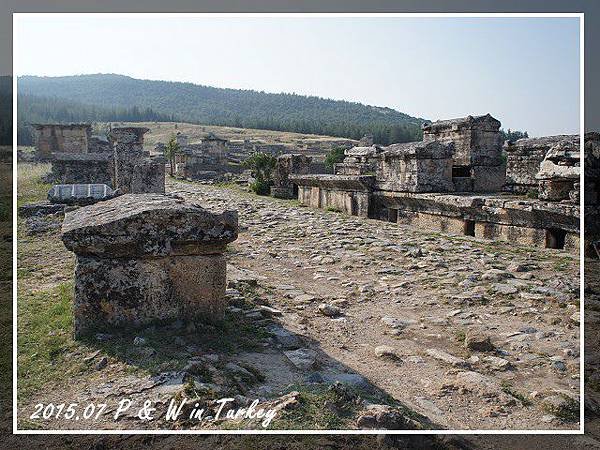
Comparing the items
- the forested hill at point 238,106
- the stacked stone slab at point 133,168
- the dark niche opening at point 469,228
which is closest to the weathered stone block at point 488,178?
the dark niche opening at point 469,228

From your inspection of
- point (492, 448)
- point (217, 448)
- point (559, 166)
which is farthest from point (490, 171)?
point (217, 448)

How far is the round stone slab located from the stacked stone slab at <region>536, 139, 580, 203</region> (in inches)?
256

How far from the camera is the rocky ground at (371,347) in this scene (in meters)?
3.84

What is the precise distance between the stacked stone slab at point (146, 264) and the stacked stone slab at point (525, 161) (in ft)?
27.9

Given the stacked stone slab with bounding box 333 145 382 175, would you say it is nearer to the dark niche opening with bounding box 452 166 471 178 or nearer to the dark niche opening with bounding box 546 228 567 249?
the dark niche opening with bounding box 452 166 471 178

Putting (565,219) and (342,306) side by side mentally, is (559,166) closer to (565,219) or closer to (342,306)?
(565,219)

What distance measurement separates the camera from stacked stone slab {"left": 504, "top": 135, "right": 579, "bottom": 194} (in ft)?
38.1

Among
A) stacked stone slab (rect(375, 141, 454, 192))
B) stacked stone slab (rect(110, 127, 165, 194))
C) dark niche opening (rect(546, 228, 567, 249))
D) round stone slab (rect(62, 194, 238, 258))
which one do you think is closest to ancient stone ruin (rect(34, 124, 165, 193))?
stacked stone slab (rect(110, 127, 165, 194))

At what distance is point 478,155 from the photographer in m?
13.3

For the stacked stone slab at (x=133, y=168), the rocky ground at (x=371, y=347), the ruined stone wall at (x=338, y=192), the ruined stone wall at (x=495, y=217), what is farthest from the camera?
the stacked stone slab at (x=133, y=168)

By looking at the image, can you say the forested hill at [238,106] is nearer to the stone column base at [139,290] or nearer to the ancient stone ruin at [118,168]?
the ancient stone ruin at [118,168]

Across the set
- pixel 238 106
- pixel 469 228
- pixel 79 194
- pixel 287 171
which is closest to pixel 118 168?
pixel 79 194

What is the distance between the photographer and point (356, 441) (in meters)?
3.44

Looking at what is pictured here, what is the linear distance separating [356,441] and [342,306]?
Result: 10.0 feet
